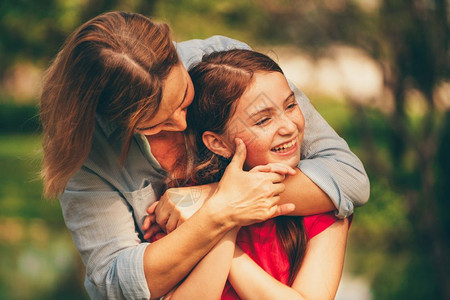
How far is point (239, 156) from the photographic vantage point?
2420mm

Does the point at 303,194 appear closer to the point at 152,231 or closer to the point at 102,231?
the point at 152,231

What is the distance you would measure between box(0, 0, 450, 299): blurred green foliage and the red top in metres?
4.17

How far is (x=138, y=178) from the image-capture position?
259 cm

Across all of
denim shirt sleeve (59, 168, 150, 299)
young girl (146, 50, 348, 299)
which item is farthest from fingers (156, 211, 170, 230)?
young girl (146, 50, 348, 299)

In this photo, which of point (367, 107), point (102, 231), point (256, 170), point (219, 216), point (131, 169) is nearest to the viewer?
point (219, 216)

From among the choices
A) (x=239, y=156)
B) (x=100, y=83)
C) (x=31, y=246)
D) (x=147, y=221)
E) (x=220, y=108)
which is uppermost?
(x=100, y=83)

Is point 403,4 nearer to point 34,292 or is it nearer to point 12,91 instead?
point 34,292

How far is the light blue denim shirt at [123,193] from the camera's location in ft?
7.90

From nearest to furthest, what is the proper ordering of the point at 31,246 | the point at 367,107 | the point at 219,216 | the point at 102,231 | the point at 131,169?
the point at 219,216 < the point at 102,231 < the point at 131,169 < the point at 367,107 < the point at 31,246

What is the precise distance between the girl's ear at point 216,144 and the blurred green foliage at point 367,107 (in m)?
3.96

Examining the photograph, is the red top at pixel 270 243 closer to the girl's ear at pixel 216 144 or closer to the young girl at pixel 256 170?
the young girl at pixel 256 170

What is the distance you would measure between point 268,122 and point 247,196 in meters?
0.31

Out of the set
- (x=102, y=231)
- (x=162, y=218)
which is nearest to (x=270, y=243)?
(x=162, y=218)

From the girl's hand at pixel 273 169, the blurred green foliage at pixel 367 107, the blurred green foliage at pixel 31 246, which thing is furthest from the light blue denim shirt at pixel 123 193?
the blurred green foliage at pixel 367 107
